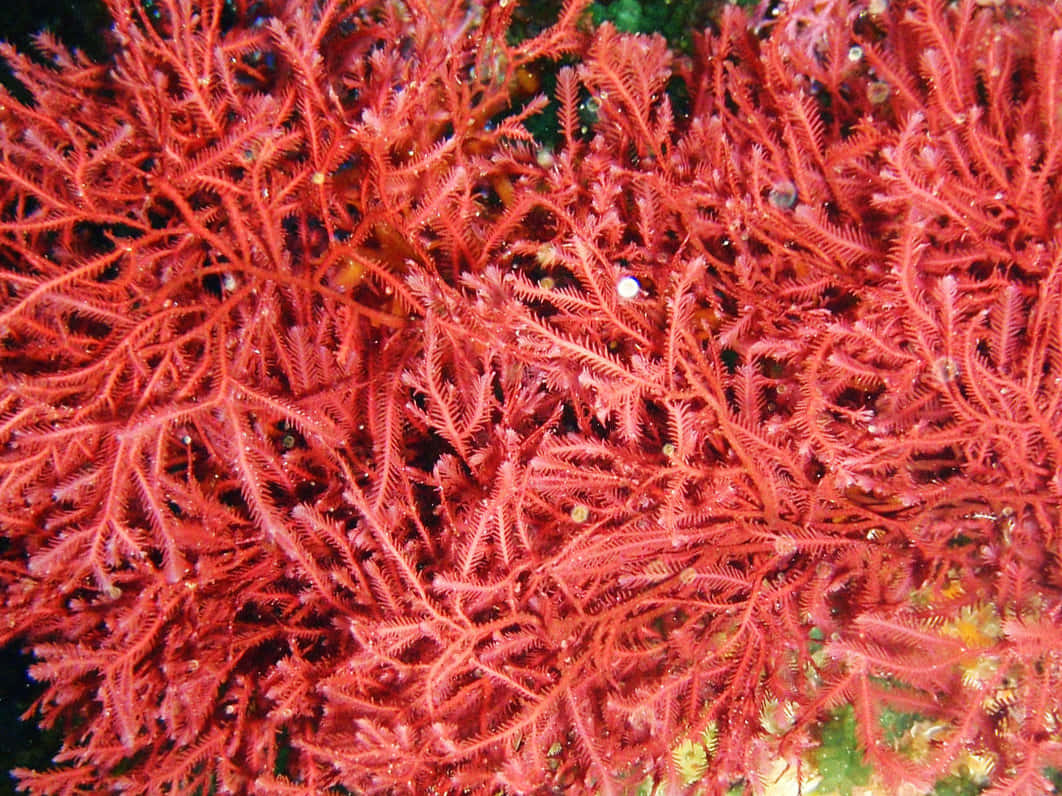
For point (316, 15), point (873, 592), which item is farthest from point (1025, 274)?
point (316, 15)

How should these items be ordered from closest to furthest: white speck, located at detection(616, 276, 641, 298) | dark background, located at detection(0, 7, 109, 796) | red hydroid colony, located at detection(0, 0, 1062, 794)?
red hydroid colony, located at detection(0, 0, 1062, 794), white speck, located at detection(616, 276, 641, 298), dark background, located at detection(0, 7, 109, 796)

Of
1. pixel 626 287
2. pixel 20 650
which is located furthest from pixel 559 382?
pixel 20 650

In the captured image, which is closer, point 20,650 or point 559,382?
point 559,382

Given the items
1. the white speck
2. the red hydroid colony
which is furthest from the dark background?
the white speck

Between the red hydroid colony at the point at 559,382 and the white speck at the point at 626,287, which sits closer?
the red hydroid colony at the point at 559,382

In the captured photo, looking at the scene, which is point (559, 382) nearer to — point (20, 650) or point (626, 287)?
point (626, 287)

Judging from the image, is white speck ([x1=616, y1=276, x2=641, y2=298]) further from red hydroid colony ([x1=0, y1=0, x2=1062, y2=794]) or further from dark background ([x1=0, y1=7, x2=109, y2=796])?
dark background ([x1=0, y1=7, x2=109, y2=796])

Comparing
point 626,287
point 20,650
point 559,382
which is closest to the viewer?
point 626,287

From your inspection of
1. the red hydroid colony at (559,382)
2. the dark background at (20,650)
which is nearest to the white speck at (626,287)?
the red hydroid colony at (559,382)

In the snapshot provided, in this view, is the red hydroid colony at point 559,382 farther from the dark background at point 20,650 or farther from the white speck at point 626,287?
the dark background at point 20,650
